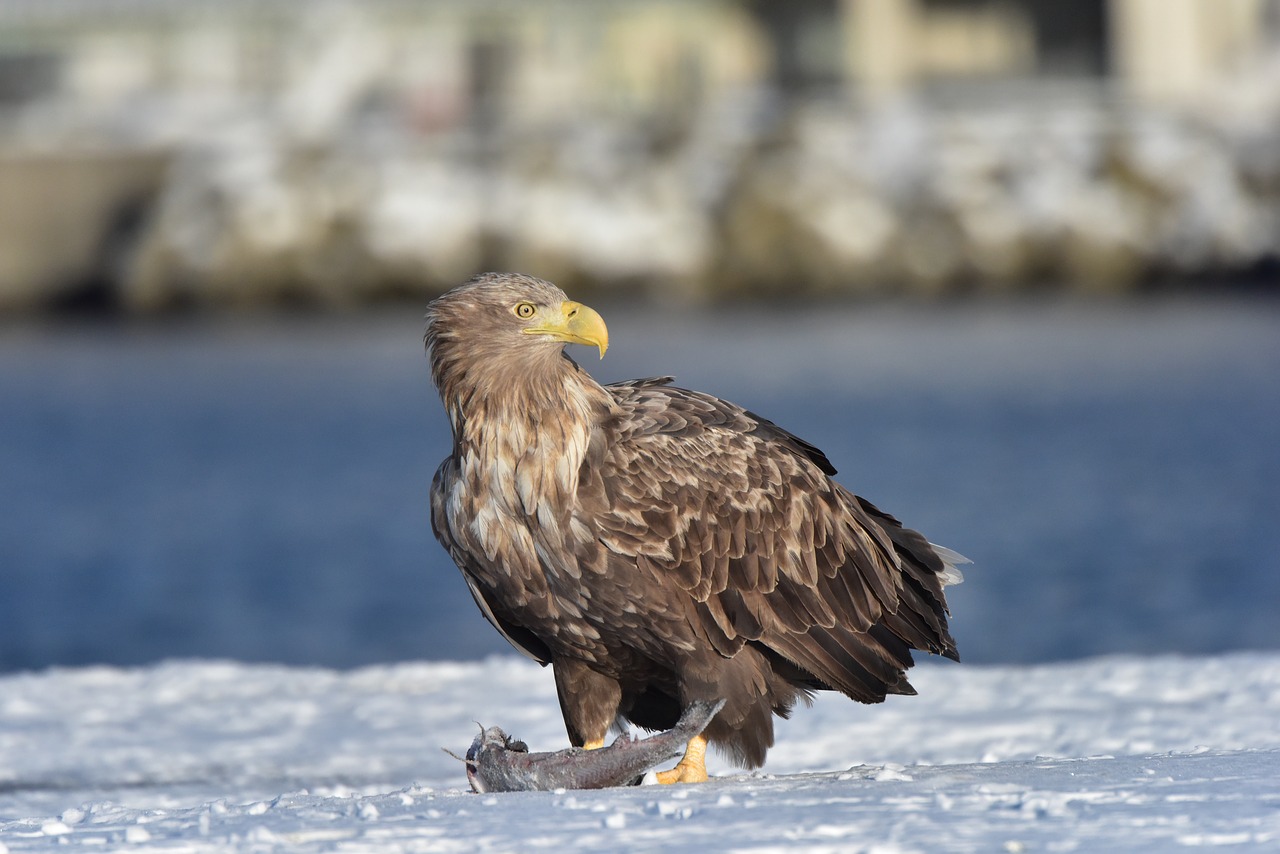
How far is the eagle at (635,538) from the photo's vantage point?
5.02 metres

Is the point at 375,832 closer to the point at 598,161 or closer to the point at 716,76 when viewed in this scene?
the point at 598,161

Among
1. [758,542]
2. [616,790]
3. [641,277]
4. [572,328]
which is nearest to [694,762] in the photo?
[616,790]

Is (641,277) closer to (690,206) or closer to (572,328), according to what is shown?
(690,206)

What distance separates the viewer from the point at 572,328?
5.12m

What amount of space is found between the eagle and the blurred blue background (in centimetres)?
713

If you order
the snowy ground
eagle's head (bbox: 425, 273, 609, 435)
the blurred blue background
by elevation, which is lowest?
the snowy ground

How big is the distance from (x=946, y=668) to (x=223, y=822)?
5.19 metres

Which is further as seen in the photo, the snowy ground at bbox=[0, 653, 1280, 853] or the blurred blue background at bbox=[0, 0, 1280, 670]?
the blurred blue background at bbox=[0, 0, 1280, 670]

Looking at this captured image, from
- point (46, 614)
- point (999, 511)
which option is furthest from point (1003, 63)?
point (46, 614)

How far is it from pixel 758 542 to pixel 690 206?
2718 centimetres

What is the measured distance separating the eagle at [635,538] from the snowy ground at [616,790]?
381 mm

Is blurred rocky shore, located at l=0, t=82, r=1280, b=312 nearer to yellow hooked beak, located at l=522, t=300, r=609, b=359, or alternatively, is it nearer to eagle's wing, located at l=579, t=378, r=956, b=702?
eagle's wing, located at l=579, t=378, r=956, b=702

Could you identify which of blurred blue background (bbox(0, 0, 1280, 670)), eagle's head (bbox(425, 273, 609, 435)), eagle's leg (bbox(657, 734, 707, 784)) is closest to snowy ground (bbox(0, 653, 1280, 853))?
eagle's leg (bbox(657, 734, 707, 784))

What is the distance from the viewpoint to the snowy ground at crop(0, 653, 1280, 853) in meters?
3.99
